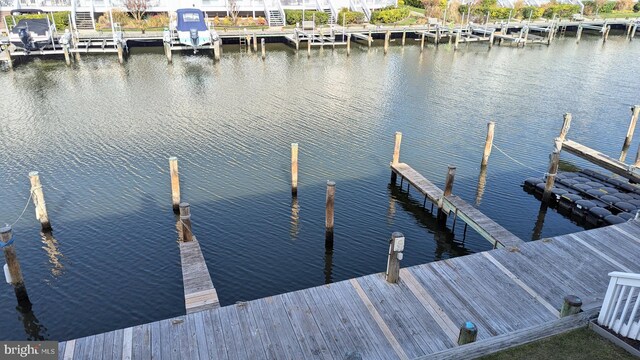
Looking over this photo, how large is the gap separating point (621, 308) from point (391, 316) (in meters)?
5.50

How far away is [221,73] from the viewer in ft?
148

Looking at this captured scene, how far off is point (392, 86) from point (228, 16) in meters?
32.2

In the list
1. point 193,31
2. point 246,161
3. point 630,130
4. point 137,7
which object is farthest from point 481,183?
point 137,7

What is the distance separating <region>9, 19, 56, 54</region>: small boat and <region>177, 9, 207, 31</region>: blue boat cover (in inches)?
511

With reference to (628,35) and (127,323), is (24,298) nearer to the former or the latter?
(127,323)

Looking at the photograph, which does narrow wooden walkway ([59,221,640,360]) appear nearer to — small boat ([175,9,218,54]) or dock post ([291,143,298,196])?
dock post ([291,143,298,196])

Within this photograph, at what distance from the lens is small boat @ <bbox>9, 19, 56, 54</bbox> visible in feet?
147

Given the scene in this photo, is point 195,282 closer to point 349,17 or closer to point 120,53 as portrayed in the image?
point 120,53

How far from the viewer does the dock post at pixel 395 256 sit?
12.6 meters

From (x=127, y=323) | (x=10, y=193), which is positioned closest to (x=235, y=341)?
(x=127, y=323)

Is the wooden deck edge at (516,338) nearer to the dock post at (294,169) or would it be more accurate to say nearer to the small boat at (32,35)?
the dock post at (294,169)

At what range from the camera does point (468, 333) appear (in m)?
10.3

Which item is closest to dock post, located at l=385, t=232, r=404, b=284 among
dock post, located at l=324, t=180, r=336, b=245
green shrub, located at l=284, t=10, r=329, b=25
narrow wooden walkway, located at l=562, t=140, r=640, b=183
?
dock post, located at l=324, t=180, r=336, b=245

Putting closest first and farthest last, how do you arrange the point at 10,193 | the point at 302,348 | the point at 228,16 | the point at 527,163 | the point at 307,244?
the point at 302,348 < the point at 307,244 < the point at 10,193 < the point at 527,163 < the point at 228,16
